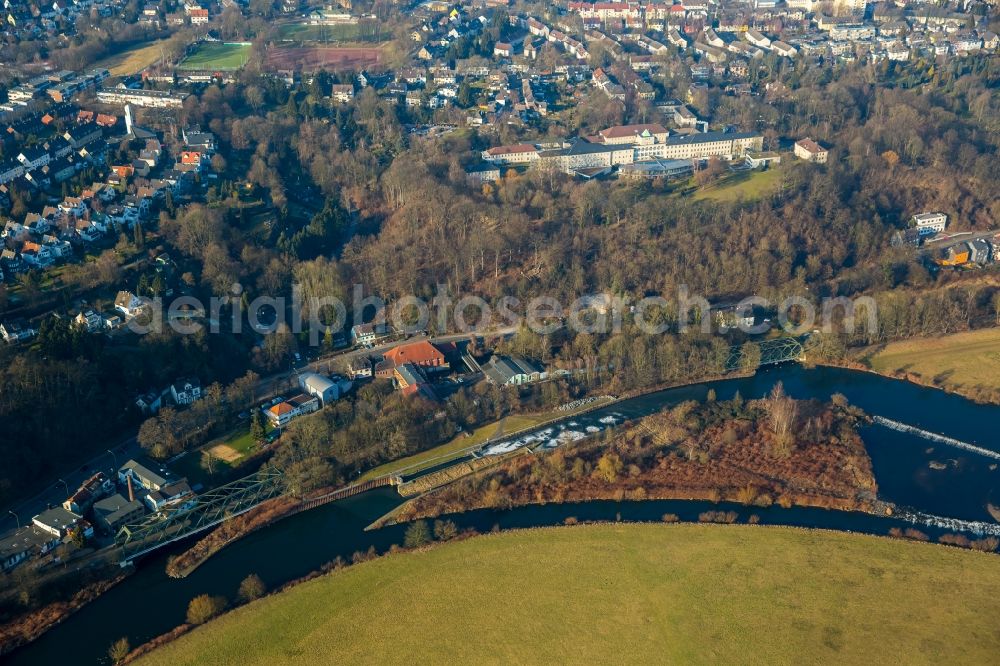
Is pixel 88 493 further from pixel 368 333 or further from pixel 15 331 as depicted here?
pixel 368 333

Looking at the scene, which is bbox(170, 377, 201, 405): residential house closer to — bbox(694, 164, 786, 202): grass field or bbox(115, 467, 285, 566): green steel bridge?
bbox(115, 467, 285, 566): green steel bridge

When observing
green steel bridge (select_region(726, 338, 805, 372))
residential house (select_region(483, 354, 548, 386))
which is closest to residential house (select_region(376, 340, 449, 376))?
residential house (select_region(483, 354, 548, 386))

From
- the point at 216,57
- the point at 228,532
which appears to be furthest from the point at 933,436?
the point at 216,57

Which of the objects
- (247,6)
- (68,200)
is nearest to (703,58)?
(247,6)

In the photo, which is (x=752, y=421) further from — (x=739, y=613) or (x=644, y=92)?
(x=644, y=92)

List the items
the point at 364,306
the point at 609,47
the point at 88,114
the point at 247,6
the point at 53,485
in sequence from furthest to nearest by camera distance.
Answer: the point at 247,6, the point at 609,47, the point at 88,114, the point at 364,306, the point at 53,485

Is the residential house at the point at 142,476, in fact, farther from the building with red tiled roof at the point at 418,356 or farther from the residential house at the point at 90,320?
the building with red tiled roof at the point at 418,356
